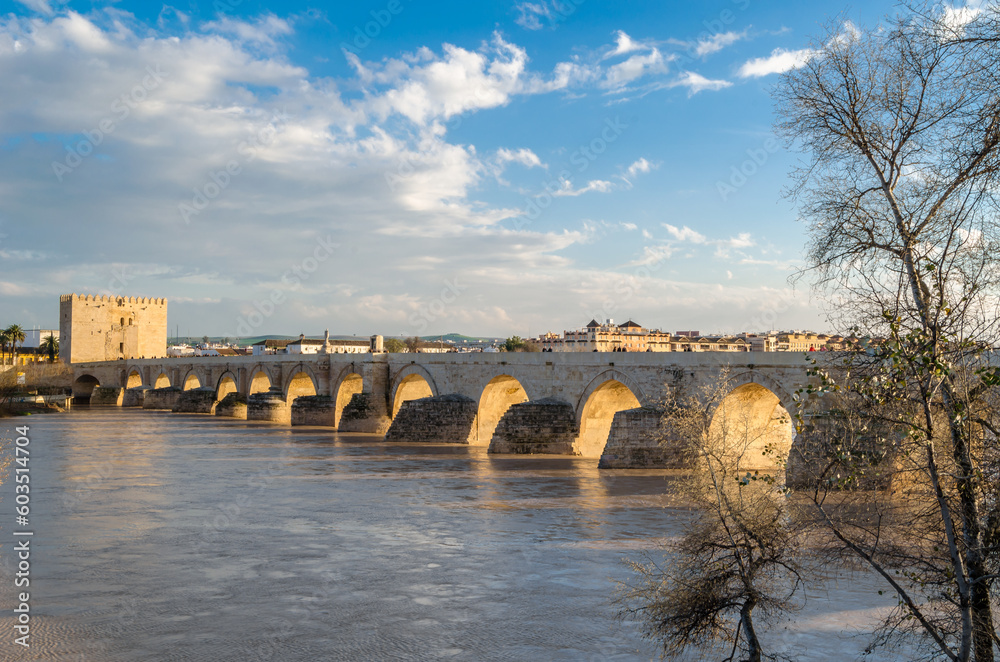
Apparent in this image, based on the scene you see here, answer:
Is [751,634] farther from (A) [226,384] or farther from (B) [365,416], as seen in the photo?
(A) [226,384]

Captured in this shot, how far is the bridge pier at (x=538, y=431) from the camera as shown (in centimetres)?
2073

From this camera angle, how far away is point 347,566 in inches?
375

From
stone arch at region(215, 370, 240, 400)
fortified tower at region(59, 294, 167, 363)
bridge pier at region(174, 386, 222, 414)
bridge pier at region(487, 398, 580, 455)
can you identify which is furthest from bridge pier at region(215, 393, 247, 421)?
fortified tower at region(59, 294, 167, 363)

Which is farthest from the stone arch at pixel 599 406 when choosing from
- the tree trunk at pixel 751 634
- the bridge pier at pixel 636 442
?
the tree trunk at pixel 751 634

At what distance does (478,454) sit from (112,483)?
9.58 metres

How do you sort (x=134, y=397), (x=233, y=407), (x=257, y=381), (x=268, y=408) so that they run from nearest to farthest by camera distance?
1. (x=268, y=408)
2. (x=233, y=407)
3. (x=257, y=381)
4. (x=134, y=397)

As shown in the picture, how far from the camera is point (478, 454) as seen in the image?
21.6m

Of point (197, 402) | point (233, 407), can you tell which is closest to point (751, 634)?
point (233, 407)

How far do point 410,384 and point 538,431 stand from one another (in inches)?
404

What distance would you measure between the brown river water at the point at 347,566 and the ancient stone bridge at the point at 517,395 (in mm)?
2218

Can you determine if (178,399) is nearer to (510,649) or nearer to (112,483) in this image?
(112,483)

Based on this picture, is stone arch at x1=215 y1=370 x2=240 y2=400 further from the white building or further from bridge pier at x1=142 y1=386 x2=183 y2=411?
the white building

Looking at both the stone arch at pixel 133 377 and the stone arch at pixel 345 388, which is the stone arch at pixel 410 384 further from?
the stone arch at pixel 133 377

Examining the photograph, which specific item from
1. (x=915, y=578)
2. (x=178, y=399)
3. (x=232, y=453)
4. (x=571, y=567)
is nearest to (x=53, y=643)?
(x=571, y=567)
